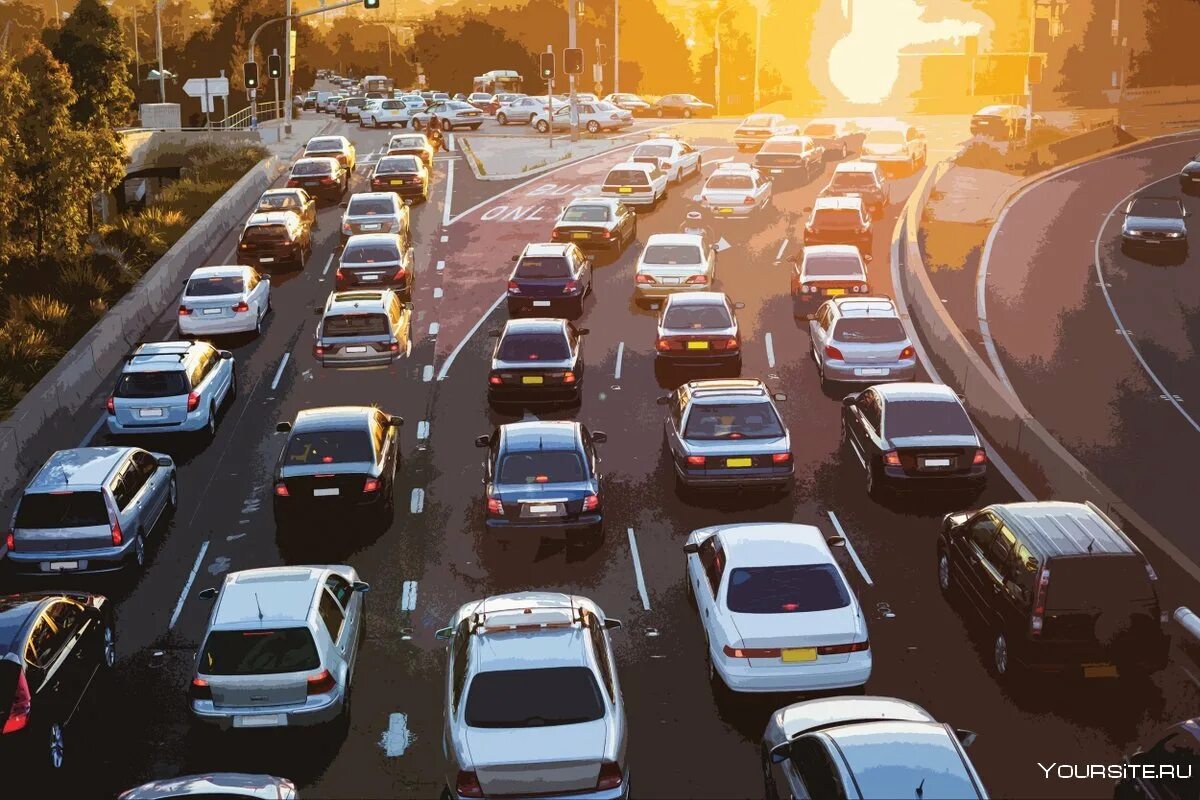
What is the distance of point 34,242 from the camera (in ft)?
121

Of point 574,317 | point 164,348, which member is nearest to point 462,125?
point 574,317

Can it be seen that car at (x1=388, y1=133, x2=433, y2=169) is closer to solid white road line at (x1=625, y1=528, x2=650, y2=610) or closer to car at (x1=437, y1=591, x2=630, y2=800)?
solid white road line at (x1=625, y1=528, x2=650, y2=610)

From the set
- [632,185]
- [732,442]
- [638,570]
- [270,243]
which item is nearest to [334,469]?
[638,570]

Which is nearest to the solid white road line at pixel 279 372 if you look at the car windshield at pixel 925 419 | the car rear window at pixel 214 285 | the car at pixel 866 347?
the car rear window at pixel 214 285

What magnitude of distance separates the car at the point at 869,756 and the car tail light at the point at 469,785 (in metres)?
2.54

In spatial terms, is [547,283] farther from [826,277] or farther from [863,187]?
[863,187]

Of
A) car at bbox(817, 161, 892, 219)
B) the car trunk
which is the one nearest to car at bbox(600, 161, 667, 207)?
car at bbox(817, 161, 892, 219)

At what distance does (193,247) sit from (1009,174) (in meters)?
35.2

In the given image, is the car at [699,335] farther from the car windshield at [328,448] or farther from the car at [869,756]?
the car at [869,756]

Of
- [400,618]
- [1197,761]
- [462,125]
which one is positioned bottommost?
[400,618]

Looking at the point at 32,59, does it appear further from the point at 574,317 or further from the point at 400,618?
the point at 400,618

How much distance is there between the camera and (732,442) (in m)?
19.2

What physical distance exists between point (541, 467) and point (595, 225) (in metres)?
18.6

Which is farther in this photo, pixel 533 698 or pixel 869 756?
pixel 533 698
